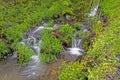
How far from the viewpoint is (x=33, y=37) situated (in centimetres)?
1614

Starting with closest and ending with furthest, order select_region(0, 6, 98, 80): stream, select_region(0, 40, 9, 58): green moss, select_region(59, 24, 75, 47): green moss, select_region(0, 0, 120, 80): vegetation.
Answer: select_region(0, 0, 120, 80): vegetation, select_region(0, 6, 98, 80): stream, select_region(0, 40, 9, 58): green moss, select_region(59, 24, 75, 47): green moss

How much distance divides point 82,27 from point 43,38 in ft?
9.86

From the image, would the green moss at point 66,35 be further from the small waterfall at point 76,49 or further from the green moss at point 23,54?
the green moss at point 23,54

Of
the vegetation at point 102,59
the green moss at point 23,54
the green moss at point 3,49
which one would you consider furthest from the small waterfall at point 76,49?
the green moss at point 3,49

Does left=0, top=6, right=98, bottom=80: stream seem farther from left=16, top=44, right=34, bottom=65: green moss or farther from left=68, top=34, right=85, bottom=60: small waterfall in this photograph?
left=16, top=44, right=34, bottom=65: green moss

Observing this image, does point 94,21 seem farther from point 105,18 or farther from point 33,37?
point 33,37

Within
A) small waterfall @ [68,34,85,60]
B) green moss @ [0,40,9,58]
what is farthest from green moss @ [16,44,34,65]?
small waterfall @ [68,34,85,60]

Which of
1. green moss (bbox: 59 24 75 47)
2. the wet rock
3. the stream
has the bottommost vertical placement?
the stream

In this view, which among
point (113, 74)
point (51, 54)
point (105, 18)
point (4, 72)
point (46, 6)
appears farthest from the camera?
point (46, 6)

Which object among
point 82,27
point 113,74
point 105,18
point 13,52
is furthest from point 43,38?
point 113,74

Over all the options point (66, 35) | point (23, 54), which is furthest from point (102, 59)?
point (66, 35)

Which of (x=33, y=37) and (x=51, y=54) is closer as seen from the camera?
(x=51, y=54)

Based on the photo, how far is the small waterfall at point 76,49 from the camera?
47.3ft

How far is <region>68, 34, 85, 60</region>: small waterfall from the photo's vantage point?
14.4 metres
